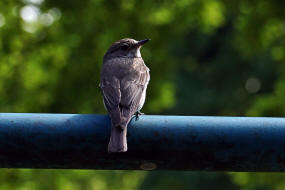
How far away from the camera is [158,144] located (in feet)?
7.59

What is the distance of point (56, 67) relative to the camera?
10375 millimetres

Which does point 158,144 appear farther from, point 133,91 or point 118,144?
point 133,91

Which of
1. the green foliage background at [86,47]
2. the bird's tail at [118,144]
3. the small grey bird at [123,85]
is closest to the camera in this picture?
the bird's tail at [118,144]

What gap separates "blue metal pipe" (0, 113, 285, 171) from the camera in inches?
89.3

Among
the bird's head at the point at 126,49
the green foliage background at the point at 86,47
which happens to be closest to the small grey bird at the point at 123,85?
the bird's head at the point at 126,49

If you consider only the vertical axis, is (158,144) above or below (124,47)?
below

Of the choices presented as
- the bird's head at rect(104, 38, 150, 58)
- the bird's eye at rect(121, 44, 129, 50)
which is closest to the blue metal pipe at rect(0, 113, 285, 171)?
the bird's head at rect(104, 38, 150, 58)

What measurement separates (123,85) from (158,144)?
2.55 m

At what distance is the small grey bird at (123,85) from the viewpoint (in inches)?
116

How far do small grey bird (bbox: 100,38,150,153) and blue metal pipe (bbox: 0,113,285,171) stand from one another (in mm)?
88

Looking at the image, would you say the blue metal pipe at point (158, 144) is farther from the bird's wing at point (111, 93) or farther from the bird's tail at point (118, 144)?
the bird's wing at point (111, 93)

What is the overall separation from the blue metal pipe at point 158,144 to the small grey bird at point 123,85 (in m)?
0.09

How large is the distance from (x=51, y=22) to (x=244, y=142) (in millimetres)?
8801

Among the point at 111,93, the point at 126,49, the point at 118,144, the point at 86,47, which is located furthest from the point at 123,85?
the point at 86,47
